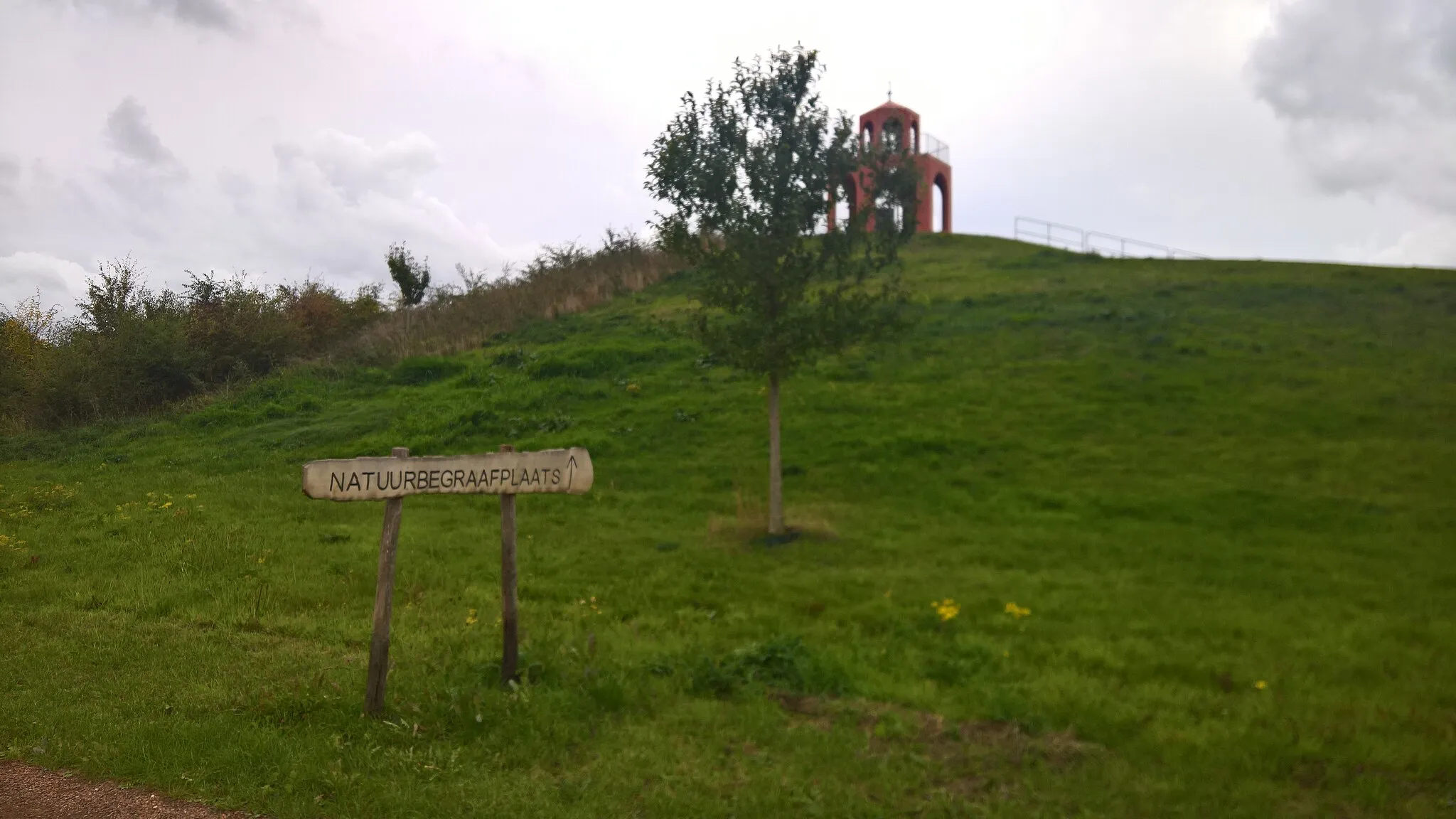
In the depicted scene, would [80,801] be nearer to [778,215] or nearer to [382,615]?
[382,615]

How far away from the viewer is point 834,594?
34.1ft

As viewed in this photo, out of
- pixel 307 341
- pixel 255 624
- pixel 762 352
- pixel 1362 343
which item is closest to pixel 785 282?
pixel 762 352

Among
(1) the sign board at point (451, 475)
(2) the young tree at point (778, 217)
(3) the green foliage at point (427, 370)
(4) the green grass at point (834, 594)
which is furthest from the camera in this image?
(3) the green foliage at point (427, 370)

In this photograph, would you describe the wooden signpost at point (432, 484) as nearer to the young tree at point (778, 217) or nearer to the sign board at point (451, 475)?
the sign board at point (451, 475)

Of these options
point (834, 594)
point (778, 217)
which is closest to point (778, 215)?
point (778, 217)

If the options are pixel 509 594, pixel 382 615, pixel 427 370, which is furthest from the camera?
pixel 427 370

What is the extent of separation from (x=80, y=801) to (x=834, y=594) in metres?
7.22

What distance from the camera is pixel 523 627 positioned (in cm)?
912

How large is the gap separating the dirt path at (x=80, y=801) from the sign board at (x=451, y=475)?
2131 mm

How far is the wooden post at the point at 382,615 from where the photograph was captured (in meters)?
6.62

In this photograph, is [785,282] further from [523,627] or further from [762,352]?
[523,627]

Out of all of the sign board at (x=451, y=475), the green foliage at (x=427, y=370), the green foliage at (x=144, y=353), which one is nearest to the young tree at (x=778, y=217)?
the sign board at (x=451, y=475)

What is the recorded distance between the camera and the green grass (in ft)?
19.2

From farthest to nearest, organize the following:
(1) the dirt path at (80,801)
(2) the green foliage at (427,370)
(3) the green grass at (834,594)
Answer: (2) the green foliage at (427,370) < (3) the green grass at (834,594) < (1) the dirt path at (80,801)
